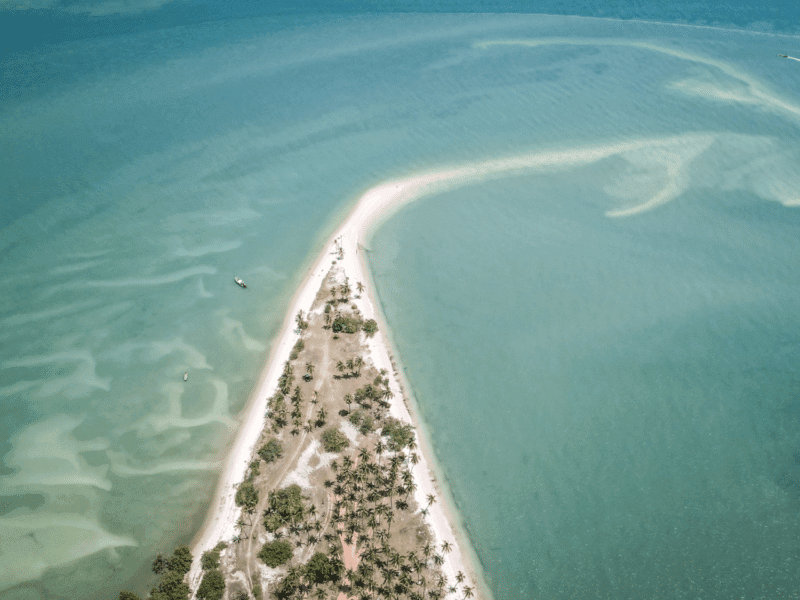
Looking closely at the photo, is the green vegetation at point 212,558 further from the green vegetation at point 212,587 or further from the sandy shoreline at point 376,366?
the green vegetation at point 212,587

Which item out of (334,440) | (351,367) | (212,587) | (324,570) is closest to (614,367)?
(351,367)

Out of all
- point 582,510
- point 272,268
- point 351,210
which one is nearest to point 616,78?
point 351,210

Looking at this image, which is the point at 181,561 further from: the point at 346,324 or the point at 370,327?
the point at 370,327

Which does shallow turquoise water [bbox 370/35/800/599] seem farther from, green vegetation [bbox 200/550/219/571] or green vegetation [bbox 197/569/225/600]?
green vegetation [bbox 200/550/219/571]

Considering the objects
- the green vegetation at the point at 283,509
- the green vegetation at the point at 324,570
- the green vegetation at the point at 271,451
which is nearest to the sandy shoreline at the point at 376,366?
the green vegetation at the point at 271,451

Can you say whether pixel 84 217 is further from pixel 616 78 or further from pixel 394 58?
pixel 616 78

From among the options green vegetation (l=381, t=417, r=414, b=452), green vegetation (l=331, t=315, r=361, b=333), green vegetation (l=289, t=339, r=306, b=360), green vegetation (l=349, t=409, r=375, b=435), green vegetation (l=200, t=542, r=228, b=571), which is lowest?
green vegetation (l=200, t=542, r=228, b=571)

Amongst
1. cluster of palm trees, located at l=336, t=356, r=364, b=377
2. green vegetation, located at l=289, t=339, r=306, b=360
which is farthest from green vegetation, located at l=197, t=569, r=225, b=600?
green vegetation, located at l=289, t=339, r=306, b=360
